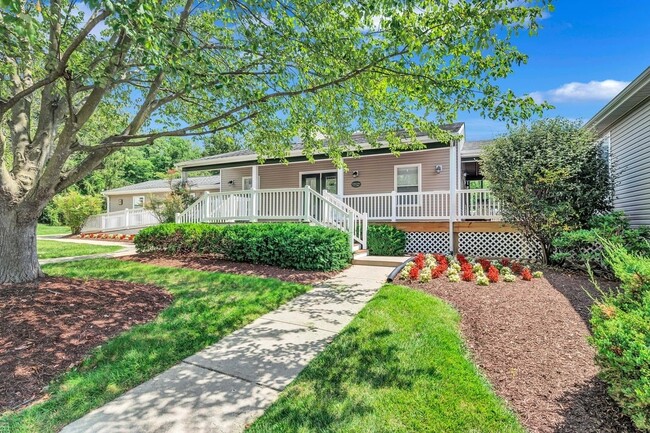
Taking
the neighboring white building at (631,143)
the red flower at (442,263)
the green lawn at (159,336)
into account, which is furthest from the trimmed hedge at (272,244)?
the neighboring white building at (631,143)

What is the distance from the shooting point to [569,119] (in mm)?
7609

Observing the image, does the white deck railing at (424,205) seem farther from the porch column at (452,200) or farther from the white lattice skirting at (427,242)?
the white lattice skirting at (427,242)

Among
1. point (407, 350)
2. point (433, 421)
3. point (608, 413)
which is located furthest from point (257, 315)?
point (608, 413)

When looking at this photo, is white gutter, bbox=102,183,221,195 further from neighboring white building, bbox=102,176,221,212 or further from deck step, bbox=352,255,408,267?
deck step, bbox=352,255,408,267

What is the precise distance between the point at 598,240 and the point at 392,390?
20.1 feet

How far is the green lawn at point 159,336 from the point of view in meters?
2.63

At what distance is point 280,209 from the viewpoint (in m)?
11.3

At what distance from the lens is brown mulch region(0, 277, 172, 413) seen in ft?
9.81

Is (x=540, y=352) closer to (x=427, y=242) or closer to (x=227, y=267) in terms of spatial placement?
(x=227, y=267)

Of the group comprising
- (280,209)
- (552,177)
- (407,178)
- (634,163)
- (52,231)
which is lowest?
(52,231)

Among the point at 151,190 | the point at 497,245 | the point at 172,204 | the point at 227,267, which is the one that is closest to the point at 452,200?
the point at 497,245

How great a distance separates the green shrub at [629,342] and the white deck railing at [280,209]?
21.7 feet

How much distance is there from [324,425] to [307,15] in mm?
5227

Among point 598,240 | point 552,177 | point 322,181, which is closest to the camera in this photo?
point 598,240
